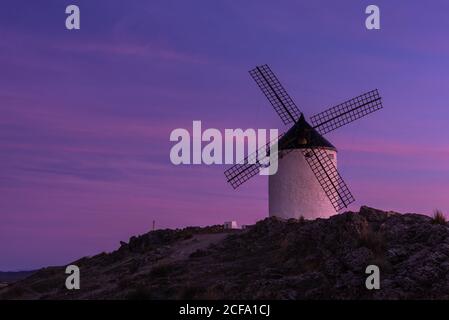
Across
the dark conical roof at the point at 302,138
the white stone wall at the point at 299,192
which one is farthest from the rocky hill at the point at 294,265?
the dark conical roof at the point at 302,138

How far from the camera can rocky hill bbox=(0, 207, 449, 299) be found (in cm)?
2416

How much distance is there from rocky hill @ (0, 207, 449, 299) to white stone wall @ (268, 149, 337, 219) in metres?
3.81

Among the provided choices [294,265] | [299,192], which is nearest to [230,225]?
[299,192]

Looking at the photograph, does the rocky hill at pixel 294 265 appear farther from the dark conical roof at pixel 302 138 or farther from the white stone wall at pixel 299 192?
the dark conical roof at pixel 302 138

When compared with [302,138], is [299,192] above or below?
below

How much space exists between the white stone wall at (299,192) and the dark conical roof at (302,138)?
0.59 m

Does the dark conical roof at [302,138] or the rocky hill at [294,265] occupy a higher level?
the dark conical roof at [302,138]

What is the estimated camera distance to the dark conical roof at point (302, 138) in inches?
1689

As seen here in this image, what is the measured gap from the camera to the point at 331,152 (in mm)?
43531

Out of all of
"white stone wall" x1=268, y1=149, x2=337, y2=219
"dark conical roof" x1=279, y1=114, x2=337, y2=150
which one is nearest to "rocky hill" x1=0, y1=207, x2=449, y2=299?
"white stone wall" x1=268, y1=149, x2=337, y2=219

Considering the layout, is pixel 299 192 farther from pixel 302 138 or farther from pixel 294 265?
pixel 294 265

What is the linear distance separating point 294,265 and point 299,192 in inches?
583

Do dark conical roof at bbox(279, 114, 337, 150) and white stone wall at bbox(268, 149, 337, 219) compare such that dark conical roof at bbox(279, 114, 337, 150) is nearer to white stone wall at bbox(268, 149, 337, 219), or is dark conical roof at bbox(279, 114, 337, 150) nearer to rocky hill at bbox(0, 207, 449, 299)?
white stone wall at bbox(268, 149, 337, 219)

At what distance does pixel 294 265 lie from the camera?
27984mm
